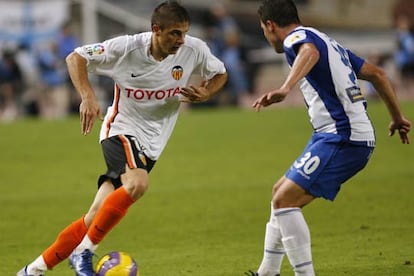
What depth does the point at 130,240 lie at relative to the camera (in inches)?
464

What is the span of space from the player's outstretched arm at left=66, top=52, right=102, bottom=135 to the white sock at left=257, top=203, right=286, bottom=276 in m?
1.68

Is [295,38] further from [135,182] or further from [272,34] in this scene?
[135,182]

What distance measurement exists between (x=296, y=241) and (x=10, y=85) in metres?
22.7

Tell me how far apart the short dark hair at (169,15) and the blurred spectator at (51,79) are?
20771mm

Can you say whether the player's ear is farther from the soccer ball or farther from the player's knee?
the soccer ball

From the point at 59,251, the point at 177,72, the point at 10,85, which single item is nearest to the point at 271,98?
Result: the point at 177,72

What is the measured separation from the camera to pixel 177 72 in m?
9.42

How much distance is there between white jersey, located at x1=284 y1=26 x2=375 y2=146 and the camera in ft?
26.1

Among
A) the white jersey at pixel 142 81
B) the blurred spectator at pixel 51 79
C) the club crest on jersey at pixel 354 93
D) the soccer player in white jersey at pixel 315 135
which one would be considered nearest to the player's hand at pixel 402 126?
the soccer player in white jersey at pixel 315 135

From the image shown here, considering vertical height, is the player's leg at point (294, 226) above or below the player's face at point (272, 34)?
below

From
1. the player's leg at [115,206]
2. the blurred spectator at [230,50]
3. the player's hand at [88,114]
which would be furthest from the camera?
the blurred spectator at [230,50]

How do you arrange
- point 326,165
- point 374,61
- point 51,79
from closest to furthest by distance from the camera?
point 326,165 → point 51,79 → point 374,61

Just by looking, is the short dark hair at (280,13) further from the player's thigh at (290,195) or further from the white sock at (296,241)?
the white sock at (296,241)

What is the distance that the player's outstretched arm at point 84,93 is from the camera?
27.8 feet
